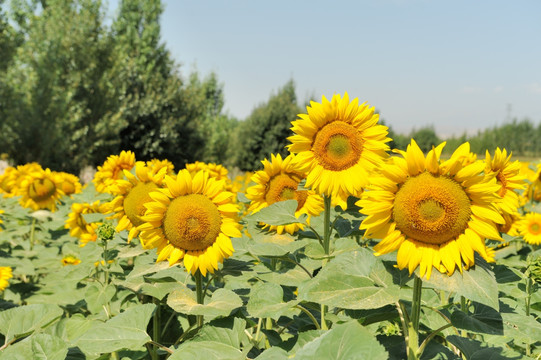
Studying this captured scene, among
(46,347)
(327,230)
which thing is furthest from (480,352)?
(46,347)

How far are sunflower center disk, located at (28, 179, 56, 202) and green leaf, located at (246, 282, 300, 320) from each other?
396 centimetres

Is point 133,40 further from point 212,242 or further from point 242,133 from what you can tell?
point 212,242

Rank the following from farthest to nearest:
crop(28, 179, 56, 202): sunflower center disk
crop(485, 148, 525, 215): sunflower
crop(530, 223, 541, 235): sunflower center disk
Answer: crop(28, 179, 56, 202): sunflower center disk
crop(530, 223, 541, 235): sunflower center disk
crop(485, 148, 525, 215): sunflower

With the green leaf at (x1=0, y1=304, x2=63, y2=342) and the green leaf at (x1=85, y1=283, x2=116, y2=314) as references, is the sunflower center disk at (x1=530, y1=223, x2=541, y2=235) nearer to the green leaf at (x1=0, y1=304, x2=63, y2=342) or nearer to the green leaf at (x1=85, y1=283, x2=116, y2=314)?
the green leaf at (x1=85, y1=283, x2=116, y2=314)

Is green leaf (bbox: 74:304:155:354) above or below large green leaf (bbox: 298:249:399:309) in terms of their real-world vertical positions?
below

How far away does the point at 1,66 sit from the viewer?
22109mm

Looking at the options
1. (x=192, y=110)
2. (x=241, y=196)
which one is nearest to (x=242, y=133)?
(x=192, y=110)

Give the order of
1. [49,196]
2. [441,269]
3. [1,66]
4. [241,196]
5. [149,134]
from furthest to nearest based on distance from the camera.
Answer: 1. [149,134]
2. [1,66]
3. [49,196]
4. [241,196]
5. [441,269]

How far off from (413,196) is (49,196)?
15.2 feet

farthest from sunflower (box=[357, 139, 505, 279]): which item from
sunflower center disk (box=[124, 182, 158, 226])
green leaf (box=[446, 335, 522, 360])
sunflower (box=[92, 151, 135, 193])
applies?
sunflower (box=[92, 151, 135, 193])

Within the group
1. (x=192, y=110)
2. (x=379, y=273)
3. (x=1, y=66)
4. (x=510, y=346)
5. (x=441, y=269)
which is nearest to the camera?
(x=441, y=269)

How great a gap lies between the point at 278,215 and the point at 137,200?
35.9 inches

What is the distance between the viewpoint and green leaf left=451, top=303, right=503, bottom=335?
1375mm

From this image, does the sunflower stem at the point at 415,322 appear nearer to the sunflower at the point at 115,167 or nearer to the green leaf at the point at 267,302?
the green leaf at the point at 267,302
